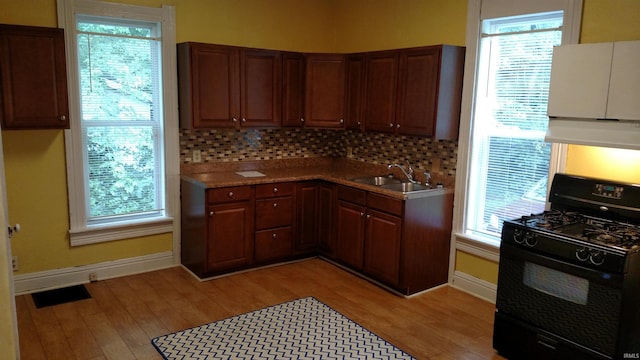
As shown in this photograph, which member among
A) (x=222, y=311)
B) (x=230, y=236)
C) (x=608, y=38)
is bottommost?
(x=222, y=311)

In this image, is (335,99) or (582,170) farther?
(335,99)

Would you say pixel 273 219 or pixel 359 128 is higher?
pixel 359 128

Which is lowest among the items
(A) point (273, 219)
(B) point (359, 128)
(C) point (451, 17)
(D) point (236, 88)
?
(A) point (273, 219)

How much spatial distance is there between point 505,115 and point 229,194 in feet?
7.50

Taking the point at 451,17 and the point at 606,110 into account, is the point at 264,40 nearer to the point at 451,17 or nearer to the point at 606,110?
the point at 451,17

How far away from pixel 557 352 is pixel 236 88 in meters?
3.14

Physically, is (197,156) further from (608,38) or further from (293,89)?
(608,38)

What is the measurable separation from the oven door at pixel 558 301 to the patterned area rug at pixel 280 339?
0.73 metres

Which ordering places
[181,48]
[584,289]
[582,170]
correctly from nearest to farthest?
[584,289]
[582,170]
[181,48]

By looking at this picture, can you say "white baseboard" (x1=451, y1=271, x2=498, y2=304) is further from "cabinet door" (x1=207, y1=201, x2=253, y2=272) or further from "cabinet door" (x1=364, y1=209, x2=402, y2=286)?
"cabinet door" (x1=207, y1=201, x2=253, y2=272)

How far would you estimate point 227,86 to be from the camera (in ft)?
14.1

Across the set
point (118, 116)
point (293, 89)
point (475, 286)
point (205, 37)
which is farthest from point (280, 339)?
point (205, 37)

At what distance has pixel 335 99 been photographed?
4723 mm

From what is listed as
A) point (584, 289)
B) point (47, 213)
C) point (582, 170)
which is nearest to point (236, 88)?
point (47, 213)
